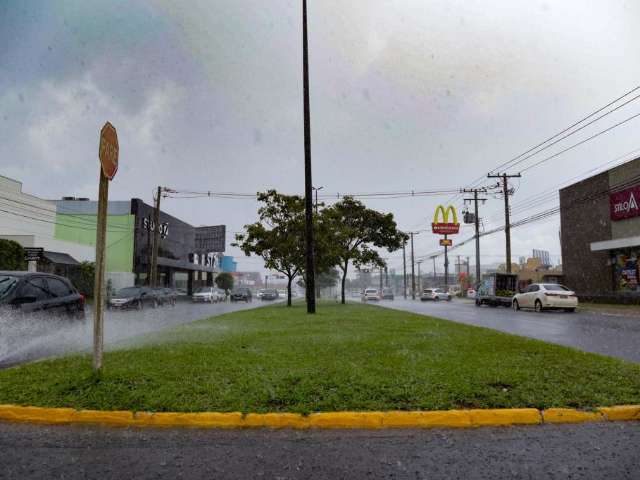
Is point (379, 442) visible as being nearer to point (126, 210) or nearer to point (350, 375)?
point (350, 375)

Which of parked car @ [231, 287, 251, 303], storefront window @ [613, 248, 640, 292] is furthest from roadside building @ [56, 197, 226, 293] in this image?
storefront window @ [613, 248, 640, 292]

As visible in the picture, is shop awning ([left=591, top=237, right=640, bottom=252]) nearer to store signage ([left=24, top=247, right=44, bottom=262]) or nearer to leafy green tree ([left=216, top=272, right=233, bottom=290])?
store signage ([left=24, top=247, right=44, bottom=262])

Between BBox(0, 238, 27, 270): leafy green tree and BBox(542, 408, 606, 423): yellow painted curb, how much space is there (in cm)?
2802

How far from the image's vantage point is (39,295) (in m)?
9.61

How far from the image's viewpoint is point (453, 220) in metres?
63.3

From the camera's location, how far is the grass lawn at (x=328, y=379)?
513cm

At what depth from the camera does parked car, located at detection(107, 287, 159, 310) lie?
1044 inches

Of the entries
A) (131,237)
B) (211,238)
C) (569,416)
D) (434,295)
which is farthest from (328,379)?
(211,238)

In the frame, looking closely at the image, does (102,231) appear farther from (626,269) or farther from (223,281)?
(223,281)

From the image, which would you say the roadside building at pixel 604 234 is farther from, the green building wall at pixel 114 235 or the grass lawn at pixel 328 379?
the green building wall at pixel 114 235

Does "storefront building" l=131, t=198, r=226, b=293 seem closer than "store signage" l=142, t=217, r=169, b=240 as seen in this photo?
Yes

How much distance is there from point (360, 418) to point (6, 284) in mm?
7718

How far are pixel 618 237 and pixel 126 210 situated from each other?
4309 cm

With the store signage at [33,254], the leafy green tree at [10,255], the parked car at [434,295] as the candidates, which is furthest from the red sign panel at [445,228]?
the leafy green tree at [10,255]
